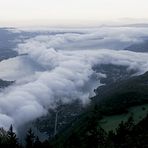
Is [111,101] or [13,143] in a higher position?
[13,143]

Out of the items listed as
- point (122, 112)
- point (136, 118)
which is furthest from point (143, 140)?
point (122, 112)

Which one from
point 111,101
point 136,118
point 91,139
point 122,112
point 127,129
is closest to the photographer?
point 91,139

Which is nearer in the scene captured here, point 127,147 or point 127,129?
point 127,147

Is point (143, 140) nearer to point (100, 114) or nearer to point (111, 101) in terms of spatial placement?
point (100, 114)

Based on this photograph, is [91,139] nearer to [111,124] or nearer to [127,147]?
[127,147]

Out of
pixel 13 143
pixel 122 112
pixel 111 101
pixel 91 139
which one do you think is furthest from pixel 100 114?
pixel 13 143

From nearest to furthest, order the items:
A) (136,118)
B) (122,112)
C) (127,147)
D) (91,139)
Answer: (127,147) < (91,139) < (136,118) < (122,112)

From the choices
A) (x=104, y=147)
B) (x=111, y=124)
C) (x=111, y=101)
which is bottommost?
(x=111, y=101)

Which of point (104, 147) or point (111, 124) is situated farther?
point (111, 124)

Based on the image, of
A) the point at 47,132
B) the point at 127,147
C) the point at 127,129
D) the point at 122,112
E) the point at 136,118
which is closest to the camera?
the point at 127,147
